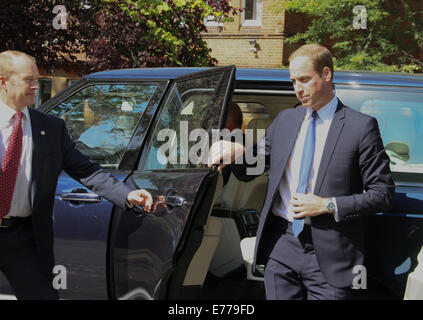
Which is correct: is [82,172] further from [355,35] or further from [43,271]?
[355,35]

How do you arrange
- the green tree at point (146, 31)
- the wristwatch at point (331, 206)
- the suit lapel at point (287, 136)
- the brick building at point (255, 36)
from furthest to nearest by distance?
the brick building at point (255, 36)
the green tree at point (146, 31)
the suit lapel at point (287, 136)
the wristwatch at point (331, 206)

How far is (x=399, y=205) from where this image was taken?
9.84 feet

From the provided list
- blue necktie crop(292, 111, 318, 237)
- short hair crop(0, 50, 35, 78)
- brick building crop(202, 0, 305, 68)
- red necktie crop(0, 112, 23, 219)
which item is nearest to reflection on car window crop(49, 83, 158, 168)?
red necktie crop(0, 112, 23, 219)

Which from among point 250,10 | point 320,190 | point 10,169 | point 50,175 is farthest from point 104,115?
point 250,10

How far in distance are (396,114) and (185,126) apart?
1406 millimetres

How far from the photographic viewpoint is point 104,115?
3543 millimetres

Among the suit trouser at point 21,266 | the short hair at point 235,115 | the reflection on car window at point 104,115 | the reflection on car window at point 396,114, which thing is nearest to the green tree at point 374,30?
the short hair at point 235,115

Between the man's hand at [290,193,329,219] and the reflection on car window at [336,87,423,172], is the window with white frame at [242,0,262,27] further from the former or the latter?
the man's hand at [290,193,329,219]

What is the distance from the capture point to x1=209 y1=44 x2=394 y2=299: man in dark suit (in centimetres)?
231

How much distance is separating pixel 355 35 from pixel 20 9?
702 cm

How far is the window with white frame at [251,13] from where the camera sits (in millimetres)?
14398

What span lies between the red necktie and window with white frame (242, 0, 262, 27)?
41.7 ft

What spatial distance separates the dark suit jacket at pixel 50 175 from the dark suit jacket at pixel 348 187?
1077 millimetres

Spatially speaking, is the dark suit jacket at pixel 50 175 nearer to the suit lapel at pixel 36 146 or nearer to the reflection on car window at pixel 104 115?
the suit lapel at pixel 36 146
